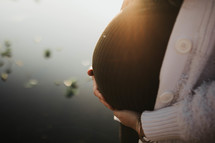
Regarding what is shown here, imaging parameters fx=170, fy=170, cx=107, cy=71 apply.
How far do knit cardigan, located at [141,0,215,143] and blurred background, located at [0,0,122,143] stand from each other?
5.18 ft

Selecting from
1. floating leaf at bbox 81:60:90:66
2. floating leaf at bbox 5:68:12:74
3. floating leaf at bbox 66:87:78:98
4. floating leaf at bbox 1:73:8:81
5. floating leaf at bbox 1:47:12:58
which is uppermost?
floating leaf at bbox 1:47:12:58

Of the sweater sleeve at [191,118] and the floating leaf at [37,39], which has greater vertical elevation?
the sweater sleeve at [191,118]

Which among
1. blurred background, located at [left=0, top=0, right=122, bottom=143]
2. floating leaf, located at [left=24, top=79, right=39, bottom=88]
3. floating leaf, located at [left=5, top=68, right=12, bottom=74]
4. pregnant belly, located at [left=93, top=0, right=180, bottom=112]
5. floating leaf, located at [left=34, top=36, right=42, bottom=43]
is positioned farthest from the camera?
floating leaf, located at [left=34, top=36, right=42, bottom=43]

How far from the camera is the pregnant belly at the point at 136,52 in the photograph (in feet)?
2.56

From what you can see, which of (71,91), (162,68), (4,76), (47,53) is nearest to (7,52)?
(4,76)

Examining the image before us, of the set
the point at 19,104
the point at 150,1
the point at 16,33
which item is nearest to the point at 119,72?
the point at 150,1

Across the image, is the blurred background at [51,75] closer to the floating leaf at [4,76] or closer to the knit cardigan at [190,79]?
the floating leaf at [4,76]

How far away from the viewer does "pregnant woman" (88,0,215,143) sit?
2.13 ft

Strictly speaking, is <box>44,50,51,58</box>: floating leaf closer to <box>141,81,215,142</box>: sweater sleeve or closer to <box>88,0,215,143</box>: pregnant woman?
<box>88,0,215,143</box>: pregnant woman

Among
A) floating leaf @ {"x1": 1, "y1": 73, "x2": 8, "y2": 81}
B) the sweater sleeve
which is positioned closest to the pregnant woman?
the sweater sleeve

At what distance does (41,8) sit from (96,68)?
10.0 ft

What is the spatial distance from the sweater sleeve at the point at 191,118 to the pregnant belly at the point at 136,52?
0.13m

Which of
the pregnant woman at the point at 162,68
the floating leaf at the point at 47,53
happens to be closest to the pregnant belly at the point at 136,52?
the pregnant woman at the point at 162,68

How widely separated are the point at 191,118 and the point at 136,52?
366 millimetres
